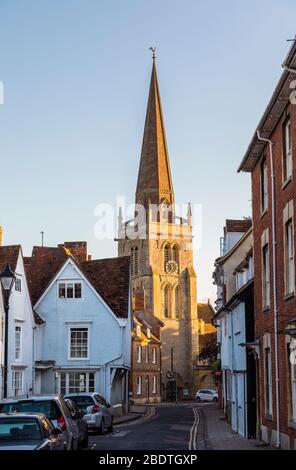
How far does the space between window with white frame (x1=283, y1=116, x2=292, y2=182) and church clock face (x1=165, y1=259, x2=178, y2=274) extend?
306 ft

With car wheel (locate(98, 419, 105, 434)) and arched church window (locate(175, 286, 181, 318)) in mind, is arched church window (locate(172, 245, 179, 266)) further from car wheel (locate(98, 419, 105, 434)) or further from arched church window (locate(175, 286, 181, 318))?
car wheel (locate(98, 419, 105, 434))

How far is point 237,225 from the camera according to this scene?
135 feet

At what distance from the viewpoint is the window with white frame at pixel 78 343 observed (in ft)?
143

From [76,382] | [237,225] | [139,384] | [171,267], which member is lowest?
[139,384]

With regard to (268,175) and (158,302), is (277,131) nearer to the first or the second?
(268,175)

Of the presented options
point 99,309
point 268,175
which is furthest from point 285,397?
point 99,309

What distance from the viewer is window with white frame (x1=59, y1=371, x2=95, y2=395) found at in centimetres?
4312

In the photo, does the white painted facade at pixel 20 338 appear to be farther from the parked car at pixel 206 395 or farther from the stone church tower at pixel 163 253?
the stone church tower at pixel 163 253

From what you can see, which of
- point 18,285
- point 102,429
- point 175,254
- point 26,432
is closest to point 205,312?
point 175,254

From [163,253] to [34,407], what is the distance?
3770 inches

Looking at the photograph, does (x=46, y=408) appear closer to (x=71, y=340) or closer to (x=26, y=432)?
(x=26, y=432)

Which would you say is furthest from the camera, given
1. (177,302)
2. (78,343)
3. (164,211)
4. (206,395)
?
(164,211)
